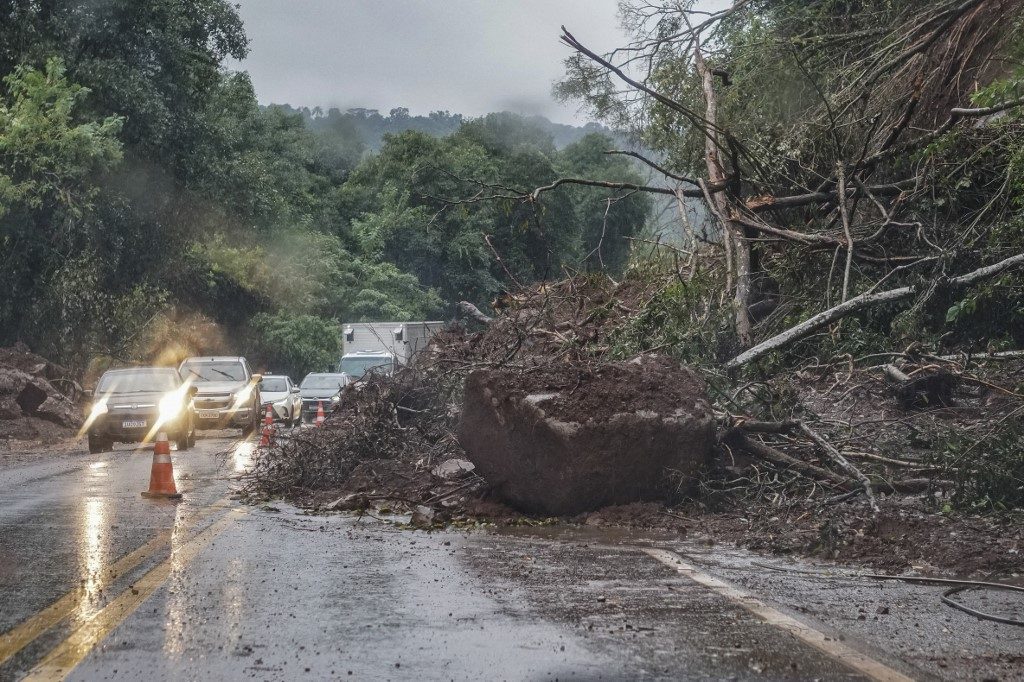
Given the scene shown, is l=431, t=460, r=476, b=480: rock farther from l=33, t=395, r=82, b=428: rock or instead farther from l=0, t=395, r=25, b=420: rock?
l=33, t=395, r=82, b=428: rock

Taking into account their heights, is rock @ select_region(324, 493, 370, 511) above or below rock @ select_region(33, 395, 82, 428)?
below

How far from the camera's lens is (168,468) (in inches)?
550

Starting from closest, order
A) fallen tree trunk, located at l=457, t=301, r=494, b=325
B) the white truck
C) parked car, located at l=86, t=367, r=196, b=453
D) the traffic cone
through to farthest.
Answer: the traffic cone < fallen tree trunk, located at l=457, t=301, r=494, b=325 < parked car, located at l=86, t=367, r=196, b=453 < the white truck

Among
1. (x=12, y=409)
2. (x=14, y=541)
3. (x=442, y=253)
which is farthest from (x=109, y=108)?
(x=442, y=253)

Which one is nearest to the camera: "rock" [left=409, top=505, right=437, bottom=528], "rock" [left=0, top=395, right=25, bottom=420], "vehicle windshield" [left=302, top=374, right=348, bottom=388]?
"rock" [left=409, top=505, right=437, bottom=528]

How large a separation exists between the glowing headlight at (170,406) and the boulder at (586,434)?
13.2 m

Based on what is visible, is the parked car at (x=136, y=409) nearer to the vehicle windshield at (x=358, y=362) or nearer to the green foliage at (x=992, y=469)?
the vehicle windshield at (x=358, y=362)

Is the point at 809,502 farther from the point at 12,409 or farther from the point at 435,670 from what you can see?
the point at 12,409

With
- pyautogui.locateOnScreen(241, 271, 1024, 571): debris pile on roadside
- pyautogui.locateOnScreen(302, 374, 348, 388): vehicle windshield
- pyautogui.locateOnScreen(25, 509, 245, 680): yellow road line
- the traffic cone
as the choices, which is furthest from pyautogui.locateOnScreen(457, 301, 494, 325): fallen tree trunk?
pyautogui.locateOnScreen(302, 374, 348, 388): vehicle windshield

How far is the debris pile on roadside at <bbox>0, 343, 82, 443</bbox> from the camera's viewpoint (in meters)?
27.4

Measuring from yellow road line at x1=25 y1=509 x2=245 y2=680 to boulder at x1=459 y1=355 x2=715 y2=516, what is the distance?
2.92m

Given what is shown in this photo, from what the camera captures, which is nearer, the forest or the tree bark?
the tree bark

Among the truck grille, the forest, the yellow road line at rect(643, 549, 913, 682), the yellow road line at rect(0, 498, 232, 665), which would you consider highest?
the forest

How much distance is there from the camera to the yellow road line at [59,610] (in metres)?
6.05
